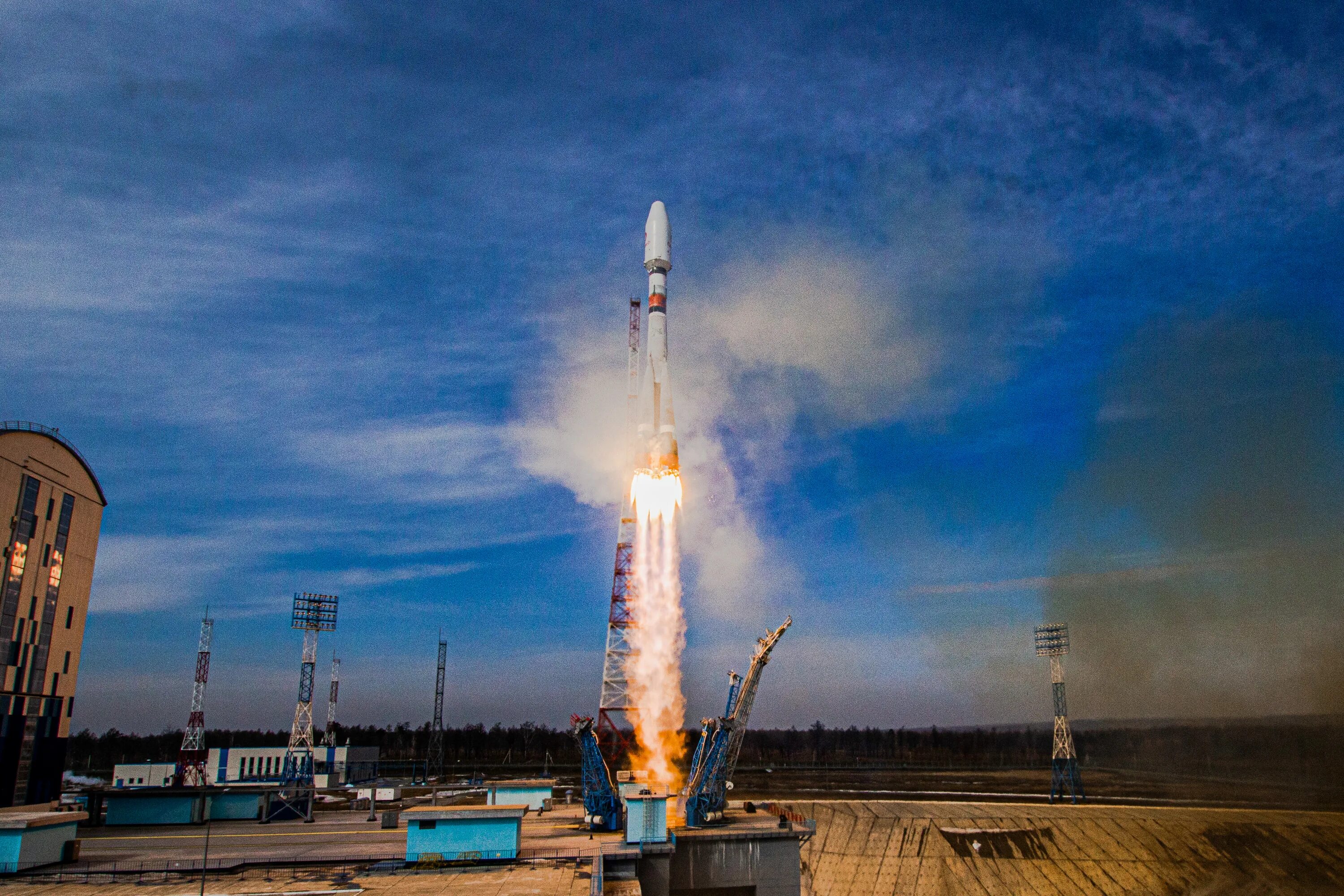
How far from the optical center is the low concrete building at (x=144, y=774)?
92.7 m

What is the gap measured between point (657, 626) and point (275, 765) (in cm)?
7282

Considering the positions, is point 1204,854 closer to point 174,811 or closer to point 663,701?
point 663,701

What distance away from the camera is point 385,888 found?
1287 inches

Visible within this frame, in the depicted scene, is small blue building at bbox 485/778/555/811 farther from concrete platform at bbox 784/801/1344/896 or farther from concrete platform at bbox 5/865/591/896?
concrete platform at bbox 5/865/591/896

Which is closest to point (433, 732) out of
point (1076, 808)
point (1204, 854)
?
point (1076, 808)

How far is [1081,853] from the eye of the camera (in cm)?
6400

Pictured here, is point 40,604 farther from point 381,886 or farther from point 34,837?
point 381,886

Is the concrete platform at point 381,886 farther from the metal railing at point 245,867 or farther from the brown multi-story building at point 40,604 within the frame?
the brown multi-story building at point 40,604

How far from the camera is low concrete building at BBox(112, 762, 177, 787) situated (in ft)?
304

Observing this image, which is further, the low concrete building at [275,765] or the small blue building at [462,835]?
the low concrete building at [275,765]

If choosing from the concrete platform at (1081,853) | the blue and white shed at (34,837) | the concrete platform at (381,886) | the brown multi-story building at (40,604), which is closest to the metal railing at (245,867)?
the blue and white shed at (34,837)

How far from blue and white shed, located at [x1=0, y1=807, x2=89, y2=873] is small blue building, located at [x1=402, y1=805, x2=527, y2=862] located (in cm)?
1588

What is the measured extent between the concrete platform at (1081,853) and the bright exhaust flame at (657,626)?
51.7ft

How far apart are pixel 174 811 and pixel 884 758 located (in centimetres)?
16594
